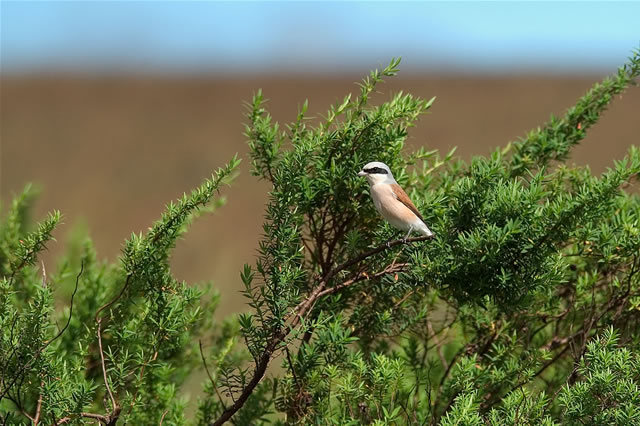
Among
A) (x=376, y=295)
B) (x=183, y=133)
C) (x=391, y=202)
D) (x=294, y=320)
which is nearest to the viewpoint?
(x=294, y=320)

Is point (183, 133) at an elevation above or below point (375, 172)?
above

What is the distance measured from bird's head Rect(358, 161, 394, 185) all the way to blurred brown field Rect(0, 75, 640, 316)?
11.4 m

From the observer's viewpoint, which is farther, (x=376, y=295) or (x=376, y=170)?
(x=376, y=295)

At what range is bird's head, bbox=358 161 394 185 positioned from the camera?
7.23 feet

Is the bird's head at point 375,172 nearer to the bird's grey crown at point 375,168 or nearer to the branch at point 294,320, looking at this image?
the bird's grey crown at point 375,168

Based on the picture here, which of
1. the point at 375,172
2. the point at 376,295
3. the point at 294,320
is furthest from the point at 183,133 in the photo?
the point at 294,320

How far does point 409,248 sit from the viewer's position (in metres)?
2.17

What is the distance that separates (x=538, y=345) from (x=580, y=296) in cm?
24

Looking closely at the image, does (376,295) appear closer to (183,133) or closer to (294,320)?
(294,320)

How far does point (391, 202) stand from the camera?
2.20 m

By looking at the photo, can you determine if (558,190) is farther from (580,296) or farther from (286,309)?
(286,309)

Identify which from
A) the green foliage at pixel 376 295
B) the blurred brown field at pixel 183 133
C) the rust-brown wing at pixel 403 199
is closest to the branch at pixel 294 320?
the green foliage at pixel 376 295

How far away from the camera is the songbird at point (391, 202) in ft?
7.21

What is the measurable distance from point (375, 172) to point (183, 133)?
19.7 meters
